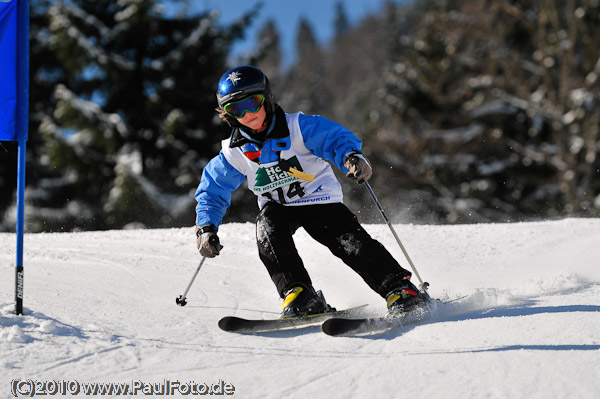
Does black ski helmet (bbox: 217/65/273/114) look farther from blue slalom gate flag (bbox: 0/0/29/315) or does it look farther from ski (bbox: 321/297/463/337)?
ski (bbox: 321/297/463/337)

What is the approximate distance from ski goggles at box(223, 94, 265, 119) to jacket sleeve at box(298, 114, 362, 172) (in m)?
0.27

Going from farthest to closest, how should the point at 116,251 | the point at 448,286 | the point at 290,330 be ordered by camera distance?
1. the point at 116,251
2. the point at 448,286
3. the point at 290,330

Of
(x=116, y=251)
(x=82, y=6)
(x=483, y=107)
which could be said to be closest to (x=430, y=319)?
(x=116, y=251)

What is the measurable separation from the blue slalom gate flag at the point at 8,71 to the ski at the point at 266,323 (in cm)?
159

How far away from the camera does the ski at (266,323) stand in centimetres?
273

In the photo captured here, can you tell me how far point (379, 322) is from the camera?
8.74 feet

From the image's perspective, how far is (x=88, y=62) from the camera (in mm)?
14312

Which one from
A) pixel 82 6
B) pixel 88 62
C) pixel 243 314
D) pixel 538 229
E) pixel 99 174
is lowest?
pixel 243 314

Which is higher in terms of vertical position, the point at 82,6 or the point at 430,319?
the point at 82,6

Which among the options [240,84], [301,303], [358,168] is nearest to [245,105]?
[240,84]

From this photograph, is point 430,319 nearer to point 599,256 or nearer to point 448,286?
point 448,286

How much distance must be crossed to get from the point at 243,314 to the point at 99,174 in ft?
41.1

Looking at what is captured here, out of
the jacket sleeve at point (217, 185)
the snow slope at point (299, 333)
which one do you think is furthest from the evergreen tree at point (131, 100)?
the jacket sleeve at point (217, 185)

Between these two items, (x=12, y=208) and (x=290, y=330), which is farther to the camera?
(x=12, y=208)
